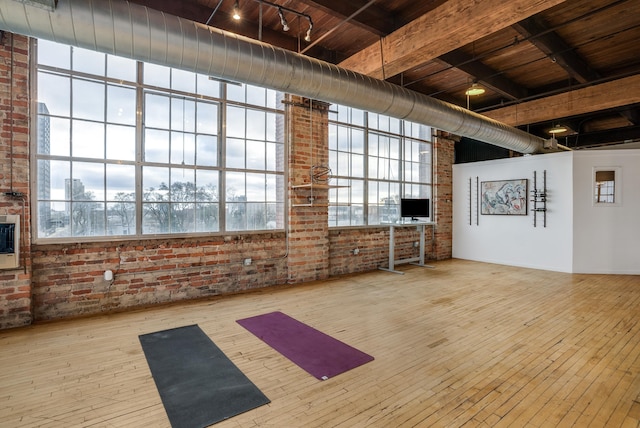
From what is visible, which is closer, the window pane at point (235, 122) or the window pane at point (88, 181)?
the window pane at point (88, 181)

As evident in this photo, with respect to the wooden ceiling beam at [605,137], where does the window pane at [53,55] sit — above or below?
below

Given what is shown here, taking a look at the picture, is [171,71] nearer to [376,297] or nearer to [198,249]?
[198,249]

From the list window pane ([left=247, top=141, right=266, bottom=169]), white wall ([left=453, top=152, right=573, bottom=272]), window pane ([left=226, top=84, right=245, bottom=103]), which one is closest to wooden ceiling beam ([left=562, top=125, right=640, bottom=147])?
white wall ([left=453, top=152, right=573, bottom=272])

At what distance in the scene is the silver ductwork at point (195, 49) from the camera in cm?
229

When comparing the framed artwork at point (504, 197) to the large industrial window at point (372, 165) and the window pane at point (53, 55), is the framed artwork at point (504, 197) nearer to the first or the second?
the large industrial window at point (372, 165)

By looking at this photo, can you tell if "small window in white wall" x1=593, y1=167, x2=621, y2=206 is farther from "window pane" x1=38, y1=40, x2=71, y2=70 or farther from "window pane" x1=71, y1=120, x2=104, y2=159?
"window pane" x1=38, y1=40, x2=71, y2=70

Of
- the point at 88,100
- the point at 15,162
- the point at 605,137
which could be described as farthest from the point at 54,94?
the point at 605,137

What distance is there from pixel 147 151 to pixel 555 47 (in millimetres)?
5828

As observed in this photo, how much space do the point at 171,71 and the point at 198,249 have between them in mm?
2584

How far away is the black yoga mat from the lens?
→ 2.11 metres

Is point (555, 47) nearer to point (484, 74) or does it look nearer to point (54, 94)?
point (484, 74)

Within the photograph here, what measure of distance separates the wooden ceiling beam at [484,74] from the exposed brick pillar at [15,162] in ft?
17.7

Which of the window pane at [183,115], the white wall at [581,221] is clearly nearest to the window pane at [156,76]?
the window pane at [183,115]

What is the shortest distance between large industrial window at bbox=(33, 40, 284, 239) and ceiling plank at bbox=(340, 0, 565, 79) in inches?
77.0
